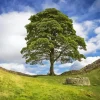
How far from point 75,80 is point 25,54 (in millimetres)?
18691

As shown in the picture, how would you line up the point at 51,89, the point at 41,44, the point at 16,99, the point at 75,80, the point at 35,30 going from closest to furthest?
1. the point at 16,99
2. the point at 51,89
3. the point at 75,80
4. the point at 41,44
5. the point at 35,30

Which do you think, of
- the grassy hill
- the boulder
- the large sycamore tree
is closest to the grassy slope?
the grassy hill

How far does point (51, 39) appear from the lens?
52.8 metres

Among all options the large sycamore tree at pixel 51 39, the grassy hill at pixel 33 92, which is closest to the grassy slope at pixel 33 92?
the grassy hill at pixel 33 92

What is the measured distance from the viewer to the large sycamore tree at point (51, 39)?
5141cm

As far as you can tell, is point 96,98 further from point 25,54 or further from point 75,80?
point 25,54

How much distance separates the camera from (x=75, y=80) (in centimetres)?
3697

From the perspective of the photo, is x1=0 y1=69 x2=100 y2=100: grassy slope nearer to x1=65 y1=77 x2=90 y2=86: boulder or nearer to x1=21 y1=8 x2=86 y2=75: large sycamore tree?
x1=65 y1=77 x2=90 y2=86: boulder

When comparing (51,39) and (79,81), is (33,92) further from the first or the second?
(51,39)

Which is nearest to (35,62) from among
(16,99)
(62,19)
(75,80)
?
(62,19)

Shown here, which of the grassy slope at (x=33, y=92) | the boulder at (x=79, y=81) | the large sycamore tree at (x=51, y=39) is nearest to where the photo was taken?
the grassy slope at (x=33, y=92)

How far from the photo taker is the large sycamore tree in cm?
5141

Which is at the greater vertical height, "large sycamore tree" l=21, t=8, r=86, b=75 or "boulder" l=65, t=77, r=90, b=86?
"large sycamore tree" l=21, t=8, r=86, b=75

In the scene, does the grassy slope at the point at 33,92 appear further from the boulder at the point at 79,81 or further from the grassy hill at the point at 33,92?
the boulder at the point at 79,81
